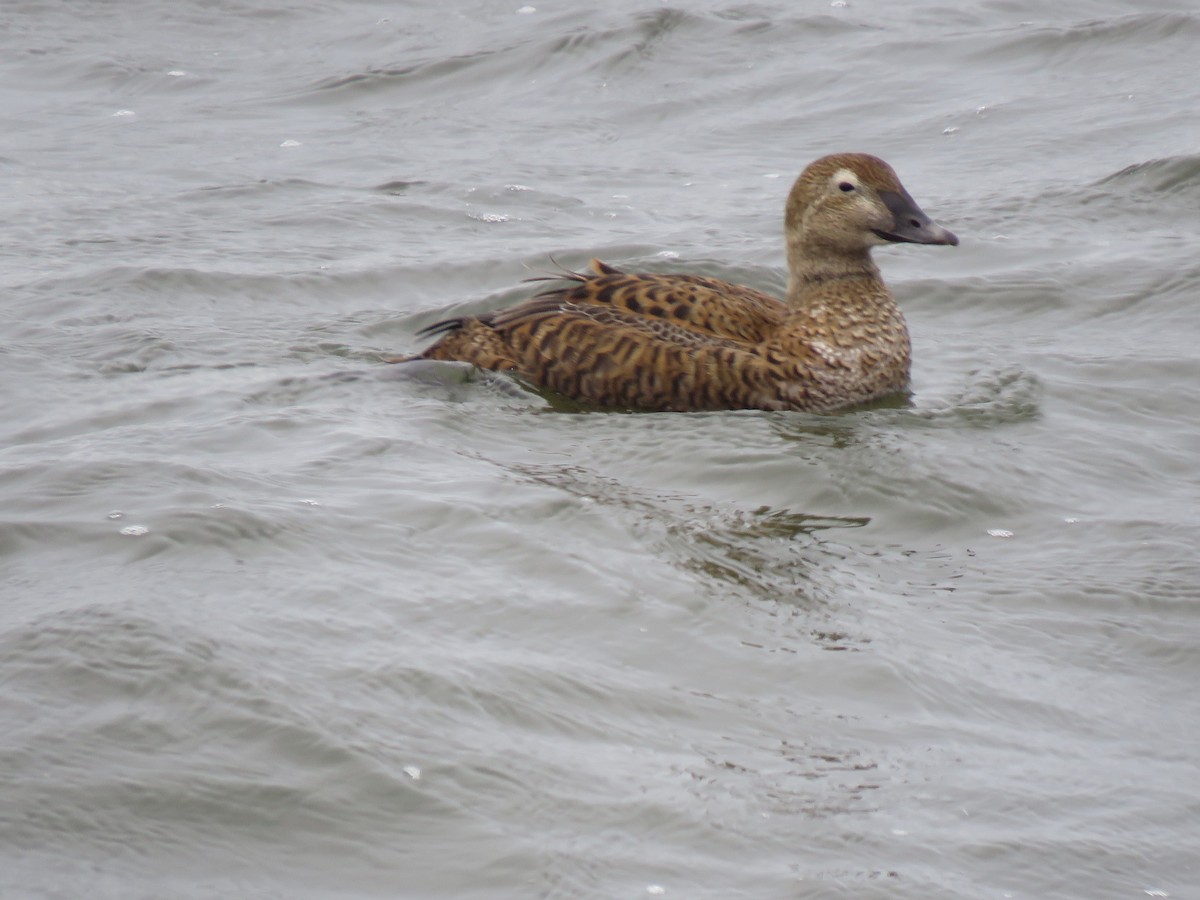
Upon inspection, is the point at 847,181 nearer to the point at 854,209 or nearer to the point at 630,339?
the point at 854,209

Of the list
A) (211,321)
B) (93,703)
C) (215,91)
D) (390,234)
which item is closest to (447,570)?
(93,703)

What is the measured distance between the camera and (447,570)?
6.01m

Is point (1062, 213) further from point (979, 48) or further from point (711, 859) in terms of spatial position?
point (711, 859)

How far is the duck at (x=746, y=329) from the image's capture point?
25.6ft

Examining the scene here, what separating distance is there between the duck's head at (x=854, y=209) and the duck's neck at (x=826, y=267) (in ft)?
0.05

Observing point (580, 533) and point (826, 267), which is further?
point (826, 267)

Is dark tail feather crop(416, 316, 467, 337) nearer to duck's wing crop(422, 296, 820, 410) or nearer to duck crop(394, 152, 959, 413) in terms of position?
duck crop(394, 152, 959, 413)

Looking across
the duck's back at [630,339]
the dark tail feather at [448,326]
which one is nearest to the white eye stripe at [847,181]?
the duck's back at [630,339]

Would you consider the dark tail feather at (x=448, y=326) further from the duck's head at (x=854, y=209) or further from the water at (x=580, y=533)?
the duck's head at (x=854, y=209)

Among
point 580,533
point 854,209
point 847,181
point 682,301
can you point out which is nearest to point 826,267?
point 854,209

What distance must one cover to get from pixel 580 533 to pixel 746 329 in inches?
76.5

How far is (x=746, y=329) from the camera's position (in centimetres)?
803

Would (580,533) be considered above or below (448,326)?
below

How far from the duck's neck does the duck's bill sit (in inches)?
7.4
